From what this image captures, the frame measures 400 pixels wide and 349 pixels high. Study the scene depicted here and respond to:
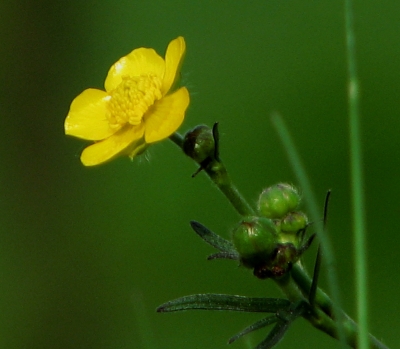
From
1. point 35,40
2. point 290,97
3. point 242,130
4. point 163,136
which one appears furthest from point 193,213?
point 163,136

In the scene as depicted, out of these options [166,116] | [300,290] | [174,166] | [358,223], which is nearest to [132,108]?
[166,116]

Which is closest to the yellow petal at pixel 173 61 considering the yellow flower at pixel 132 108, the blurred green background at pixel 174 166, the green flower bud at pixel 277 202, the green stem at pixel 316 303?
the yellow flower at pixel 132 108

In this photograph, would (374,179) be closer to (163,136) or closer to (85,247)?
(85,247)

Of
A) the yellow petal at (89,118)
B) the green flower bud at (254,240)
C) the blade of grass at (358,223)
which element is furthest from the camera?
the yellow petal at (89,118)

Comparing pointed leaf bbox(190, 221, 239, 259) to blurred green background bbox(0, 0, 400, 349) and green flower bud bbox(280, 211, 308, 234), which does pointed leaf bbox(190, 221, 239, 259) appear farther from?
blurred green background bbox(0, 0, 400, 349)

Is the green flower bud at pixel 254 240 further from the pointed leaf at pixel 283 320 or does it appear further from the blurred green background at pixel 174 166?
the blurred green background at pixel 174 166

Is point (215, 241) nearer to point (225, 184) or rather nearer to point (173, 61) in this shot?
point (225, 184)
